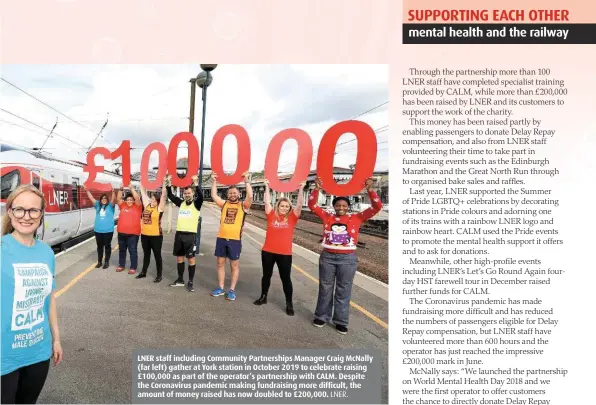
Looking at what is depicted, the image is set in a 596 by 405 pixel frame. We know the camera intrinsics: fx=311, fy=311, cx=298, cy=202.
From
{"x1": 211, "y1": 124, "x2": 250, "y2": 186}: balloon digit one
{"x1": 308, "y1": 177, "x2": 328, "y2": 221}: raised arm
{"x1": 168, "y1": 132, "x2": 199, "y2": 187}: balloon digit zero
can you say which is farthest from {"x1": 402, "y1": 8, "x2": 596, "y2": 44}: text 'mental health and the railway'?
{"x1": 168, "y1": 132, "x2": 199, "y2": 187}: balloon digit zero

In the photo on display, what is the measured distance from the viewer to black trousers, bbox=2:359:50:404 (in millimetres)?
1649

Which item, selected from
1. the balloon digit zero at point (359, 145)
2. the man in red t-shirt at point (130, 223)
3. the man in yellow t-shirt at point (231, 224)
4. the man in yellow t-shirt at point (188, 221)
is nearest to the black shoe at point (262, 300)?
the man in yellow t-shirt at point (231, 224)

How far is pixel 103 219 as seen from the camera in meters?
6.04

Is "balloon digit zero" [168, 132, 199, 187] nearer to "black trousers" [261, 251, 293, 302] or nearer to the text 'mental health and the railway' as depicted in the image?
"black trousers" [261, 251, 293, 302]

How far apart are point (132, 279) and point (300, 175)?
3.76m

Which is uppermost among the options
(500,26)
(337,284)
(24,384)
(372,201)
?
(500,26)

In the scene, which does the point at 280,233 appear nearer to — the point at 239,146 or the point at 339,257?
the point at 339,257

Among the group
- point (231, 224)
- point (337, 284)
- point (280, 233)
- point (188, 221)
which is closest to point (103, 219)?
point (188, 221)

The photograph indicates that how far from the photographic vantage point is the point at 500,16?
288cm

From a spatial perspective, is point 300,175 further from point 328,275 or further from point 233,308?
point 233,308

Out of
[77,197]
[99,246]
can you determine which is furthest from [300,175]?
[77,197]

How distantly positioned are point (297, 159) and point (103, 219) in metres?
4.60

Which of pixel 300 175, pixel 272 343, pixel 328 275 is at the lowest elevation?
pixel 272 343

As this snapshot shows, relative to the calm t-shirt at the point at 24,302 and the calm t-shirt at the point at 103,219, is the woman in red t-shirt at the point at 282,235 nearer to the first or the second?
the calm t-shirt at the point at 24,302
